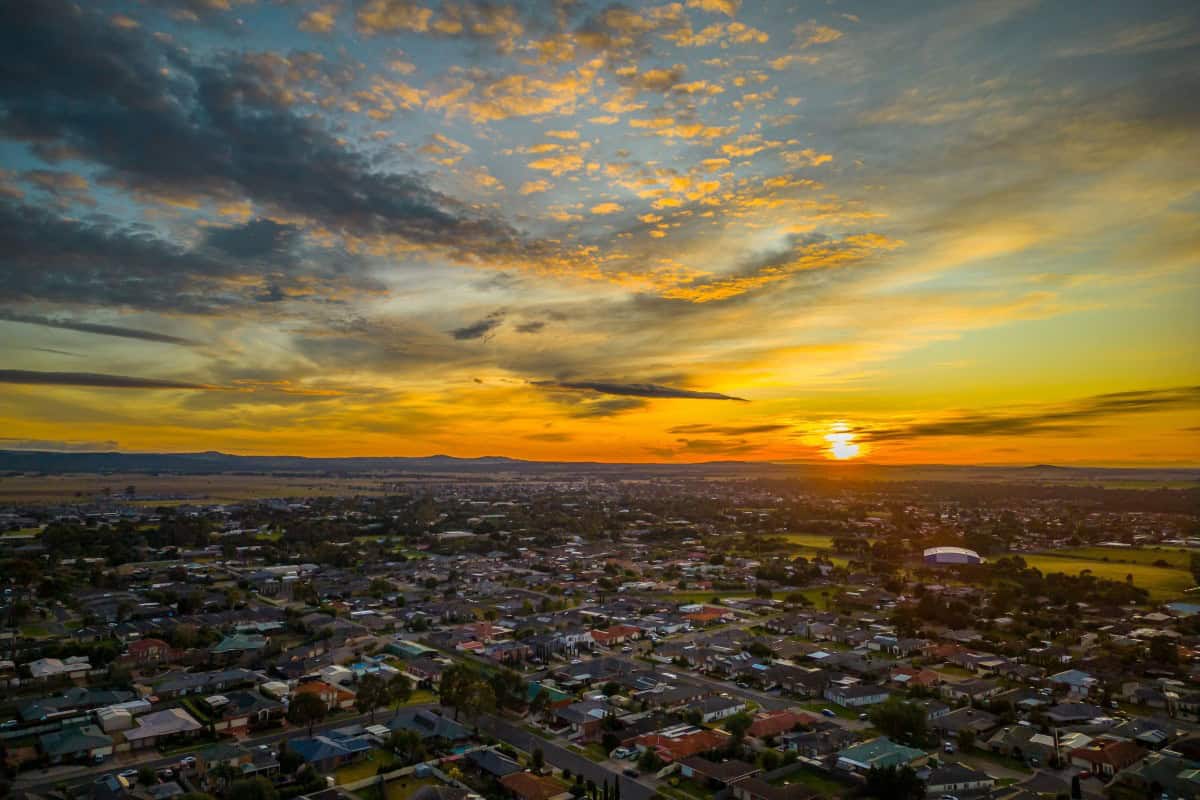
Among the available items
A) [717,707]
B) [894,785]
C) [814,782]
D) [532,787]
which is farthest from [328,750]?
[894,785]

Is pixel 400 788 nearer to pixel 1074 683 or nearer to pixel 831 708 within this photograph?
pixel 831 708

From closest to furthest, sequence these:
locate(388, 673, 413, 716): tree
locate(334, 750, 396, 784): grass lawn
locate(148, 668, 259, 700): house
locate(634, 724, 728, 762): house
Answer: locate(334, 750, 396, 784): grass lawn
locate(634, 724, 728, 762): house
locate(388, 673, 413, 716): tree
locate(148, 668, 259, 700): house

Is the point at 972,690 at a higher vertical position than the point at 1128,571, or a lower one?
higher

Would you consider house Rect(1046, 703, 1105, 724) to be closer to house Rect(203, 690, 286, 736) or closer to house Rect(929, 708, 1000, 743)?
house Rect(929, 708, 1000, 743)

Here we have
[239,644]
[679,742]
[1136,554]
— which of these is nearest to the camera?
[679,742]

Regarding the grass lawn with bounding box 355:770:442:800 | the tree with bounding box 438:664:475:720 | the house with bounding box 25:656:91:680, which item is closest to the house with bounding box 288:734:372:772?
the grass lawn with bounding box 355:770:442:800

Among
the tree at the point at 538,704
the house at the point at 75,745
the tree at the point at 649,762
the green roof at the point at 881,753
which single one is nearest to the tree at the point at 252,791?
the house at the point at 75,745

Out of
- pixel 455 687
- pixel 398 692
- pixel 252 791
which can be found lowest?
pixel 398 692
